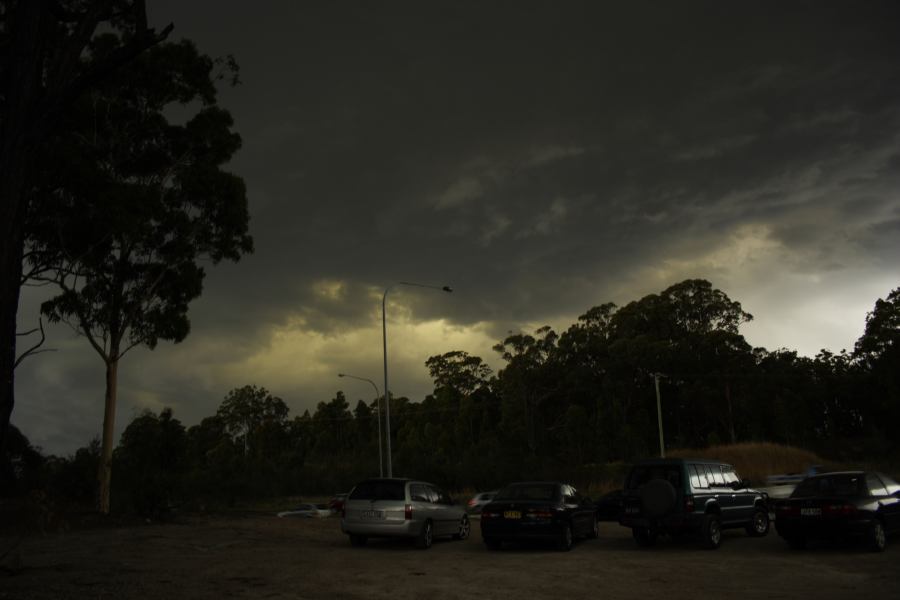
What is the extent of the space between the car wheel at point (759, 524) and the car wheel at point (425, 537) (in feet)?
25.2

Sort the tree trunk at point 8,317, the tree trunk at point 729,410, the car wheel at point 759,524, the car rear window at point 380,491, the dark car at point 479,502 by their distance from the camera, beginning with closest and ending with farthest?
the tree trunk at point 8,317, the car rear window at point 380,491, the car wheel at point 759,524, the dark car at point 479,502, the tree trunk at point 729,410

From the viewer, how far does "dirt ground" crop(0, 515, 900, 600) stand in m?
11.0

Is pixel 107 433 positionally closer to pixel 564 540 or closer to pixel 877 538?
pixel 564 540

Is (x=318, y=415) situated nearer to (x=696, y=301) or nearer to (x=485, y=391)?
(x=485, y=391)

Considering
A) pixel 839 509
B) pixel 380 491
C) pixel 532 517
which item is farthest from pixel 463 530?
pixel 839 509

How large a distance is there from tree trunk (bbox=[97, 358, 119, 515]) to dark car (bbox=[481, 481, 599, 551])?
15358 millimetres

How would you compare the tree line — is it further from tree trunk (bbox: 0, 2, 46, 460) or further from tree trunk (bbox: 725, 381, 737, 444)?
tree trunk (bbox: 0, 2, 46, 460)

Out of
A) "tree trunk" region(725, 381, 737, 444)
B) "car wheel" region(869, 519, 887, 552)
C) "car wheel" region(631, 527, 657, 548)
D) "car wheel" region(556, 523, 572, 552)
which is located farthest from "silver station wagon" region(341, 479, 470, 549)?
"tree trunk" region(725, 381, 737, 444)

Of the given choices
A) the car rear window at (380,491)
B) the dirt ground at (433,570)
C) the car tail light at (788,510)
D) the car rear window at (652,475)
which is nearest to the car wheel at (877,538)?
the dirt ground at (433,570)

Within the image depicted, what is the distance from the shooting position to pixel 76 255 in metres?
25.6

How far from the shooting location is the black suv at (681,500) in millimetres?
15680

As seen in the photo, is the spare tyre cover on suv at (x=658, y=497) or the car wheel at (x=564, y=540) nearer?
the spare tyre cover on suv at (x=658, y=497)

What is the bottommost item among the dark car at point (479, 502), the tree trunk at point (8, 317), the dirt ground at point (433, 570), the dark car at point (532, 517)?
the dark car at point (479, 502)

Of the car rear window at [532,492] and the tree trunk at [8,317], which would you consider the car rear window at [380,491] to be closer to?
the car rear window at [532,492]
